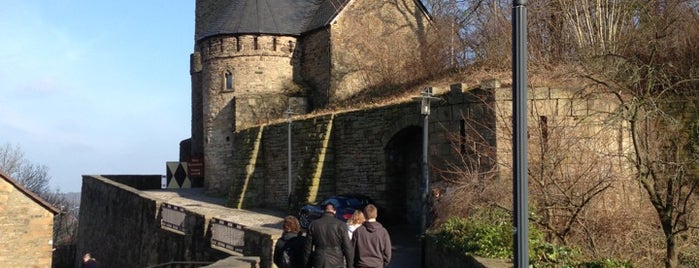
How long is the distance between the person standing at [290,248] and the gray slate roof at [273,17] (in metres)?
23.0

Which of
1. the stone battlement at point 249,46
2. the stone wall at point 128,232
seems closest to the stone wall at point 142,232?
the stone wall at point 128,232

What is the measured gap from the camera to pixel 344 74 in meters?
31.5

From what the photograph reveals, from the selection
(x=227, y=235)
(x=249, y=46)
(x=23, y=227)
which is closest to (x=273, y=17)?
(x=249, y=46)

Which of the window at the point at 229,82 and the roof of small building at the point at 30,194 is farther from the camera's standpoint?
the window at the point at 229,82

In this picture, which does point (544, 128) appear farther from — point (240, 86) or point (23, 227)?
point (240, 86)

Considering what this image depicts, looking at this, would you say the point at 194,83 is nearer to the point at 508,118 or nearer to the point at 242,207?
the point at 242,207

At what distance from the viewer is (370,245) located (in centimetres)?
938

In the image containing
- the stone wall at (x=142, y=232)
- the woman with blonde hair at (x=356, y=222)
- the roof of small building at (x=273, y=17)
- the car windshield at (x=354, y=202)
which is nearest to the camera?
the woman with blonde hair at (x=356, y=222)

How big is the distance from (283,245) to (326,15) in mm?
24416

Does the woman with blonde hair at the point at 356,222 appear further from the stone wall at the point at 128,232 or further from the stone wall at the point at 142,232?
the stone wall at the point at 128,232

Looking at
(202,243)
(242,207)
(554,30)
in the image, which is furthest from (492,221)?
(242,207)

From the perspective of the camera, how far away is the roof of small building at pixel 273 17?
3231cm

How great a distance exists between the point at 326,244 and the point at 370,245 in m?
0.74

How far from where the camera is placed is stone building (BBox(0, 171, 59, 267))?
79.2 ft
